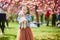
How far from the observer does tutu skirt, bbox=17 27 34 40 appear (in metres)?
1.81

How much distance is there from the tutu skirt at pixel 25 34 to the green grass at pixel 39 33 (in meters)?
0.04

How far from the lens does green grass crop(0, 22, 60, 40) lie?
183cm

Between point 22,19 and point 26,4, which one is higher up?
point 26,4

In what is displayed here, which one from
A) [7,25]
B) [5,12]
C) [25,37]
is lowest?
[25,37]

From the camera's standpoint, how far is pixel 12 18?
1837 millimetres

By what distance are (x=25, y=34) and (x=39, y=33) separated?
0.42 ft

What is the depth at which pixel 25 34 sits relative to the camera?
5.95 ft

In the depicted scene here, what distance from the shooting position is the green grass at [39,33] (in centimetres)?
183

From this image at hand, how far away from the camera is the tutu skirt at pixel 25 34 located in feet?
5.94

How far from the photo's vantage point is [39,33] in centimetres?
184

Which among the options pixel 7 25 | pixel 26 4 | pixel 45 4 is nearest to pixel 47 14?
pixel 45 4

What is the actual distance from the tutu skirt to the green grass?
0.12ft

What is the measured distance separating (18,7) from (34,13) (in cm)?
15

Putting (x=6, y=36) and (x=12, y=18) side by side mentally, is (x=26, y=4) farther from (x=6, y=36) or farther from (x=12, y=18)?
(x=6, y=36)
